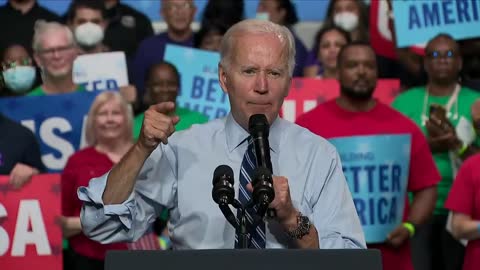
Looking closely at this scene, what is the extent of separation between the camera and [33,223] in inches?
244

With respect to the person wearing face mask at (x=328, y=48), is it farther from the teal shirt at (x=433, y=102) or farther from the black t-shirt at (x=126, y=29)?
the black t-shirt at (x=126, y=29)

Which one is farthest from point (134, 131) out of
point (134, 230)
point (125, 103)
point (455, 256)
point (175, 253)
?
point (175, 253)

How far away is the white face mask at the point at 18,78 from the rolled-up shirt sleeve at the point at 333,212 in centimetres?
395

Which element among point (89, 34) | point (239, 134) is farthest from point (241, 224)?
point (89, 34)

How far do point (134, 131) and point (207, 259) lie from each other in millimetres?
4336

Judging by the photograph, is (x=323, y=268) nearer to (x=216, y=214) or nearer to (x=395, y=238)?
(x=216, y=214)

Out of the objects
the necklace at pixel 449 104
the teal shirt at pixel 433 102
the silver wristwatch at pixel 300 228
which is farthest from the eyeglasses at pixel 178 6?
the silver wristwatch at pixel 300 228

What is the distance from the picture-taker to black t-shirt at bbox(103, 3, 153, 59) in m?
8.45

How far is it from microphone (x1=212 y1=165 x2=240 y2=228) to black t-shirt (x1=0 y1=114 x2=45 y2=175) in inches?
128

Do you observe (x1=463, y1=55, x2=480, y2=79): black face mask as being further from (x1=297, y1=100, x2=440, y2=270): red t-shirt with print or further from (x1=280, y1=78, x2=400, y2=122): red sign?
(x1=297, y1=100, x2=440, y2=270): red t-shirt with print

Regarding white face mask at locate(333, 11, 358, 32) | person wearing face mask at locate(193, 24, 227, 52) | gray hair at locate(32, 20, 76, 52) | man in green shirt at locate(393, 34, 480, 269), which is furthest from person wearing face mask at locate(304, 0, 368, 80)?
gray hair at locate(32, 20, 76, 52)

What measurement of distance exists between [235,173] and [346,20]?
4639 millimetres

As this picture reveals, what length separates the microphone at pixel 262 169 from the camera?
10.6ft

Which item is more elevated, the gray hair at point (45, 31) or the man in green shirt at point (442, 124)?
the gray hair at point (45, 31)
